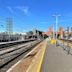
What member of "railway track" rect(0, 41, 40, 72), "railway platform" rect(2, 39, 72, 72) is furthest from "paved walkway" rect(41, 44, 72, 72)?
"railway track" rect(0, 41, 40, 72)

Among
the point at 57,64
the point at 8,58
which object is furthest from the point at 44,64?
the point at 8,58

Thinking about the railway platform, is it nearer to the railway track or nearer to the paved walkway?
the paved walkway

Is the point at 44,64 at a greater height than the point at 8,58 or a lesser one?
greater

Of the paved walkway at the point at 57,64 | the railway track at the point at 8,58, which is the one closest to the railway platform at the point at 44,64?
the paved walkway at the point at 57,64

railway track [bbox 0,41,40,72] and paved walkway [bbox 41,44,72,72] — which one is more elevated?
paved walkway [bbox 41,44,72,72]

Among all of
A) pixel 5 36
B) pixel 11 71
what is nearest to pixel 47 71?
pixel 11 71

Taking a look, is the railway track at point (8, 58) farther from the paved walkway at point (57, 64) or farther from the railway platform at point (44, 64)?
the paved walkway at point (57, 64)

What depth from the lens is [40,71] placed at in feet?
36.1

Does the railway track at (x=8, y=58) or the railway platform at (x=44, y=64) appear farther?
the railway track at (x=8, y=58)

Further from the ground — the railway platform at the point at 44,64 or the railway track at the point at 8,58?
the railway platform at the point at 44,64

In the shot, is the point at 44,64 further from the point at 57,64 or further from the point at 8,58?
the point at 8,58

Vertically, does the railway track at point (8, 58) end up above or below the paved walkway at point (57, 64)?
below

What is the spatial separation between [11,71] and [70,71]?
129 inches

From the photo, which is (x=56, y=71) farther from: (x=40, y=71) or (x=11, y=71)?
(x=11, y=71)
